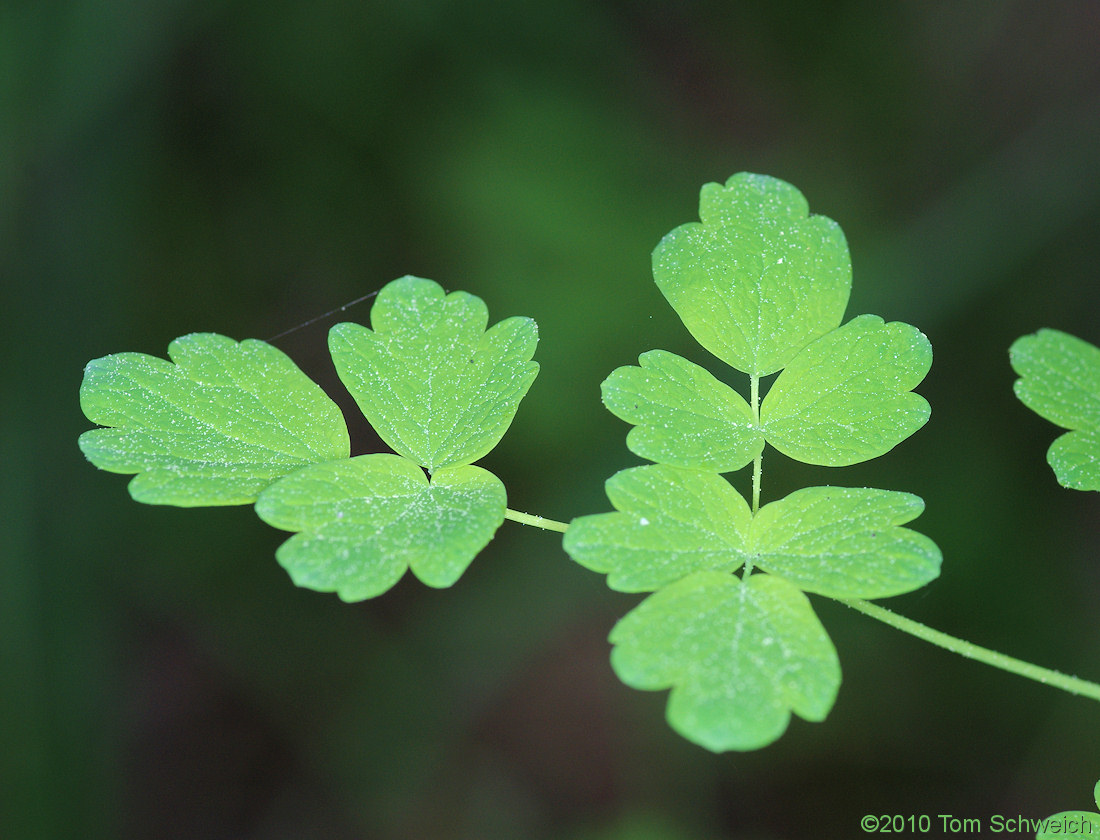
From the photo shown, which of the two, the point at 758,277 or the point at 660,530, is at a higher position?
the point at 758,277

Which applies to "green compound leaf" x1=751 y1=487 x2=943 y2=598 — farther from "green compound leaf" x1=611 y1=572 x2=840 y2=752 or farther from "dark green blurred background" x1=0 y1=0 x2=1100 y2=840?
"dark green blurred background" x1=0 y1=0 x2=1100 y2=840

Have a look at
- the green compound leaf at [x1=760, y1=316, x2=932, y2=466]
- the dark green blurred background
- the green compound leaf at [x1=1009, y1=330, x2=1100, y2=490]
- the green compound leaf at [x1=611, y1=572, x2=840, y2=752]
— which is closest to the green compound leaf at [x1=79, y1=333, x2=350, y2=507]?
the green compound leaf at [x1=611, y1=572, x2=840, y2=752]

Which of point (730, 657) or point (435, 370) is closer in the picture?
point (730, 657)

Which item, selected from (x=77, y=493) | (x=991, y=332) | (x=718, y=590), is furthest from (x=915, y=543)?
(x=77, y=493)

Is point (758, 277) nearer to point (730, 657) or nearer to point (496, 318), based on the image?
point (730, 657)

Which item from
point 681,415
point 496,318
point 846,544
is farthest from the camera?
point 496,318

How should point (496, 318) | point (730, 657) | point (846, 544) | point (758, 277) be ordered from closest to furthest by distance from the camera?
point (730, 657) < point (846, 544) < point (758, 277) < point (496, 318)

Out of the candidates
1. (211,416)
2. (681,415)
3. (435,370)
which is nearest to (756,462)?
(681,415)
